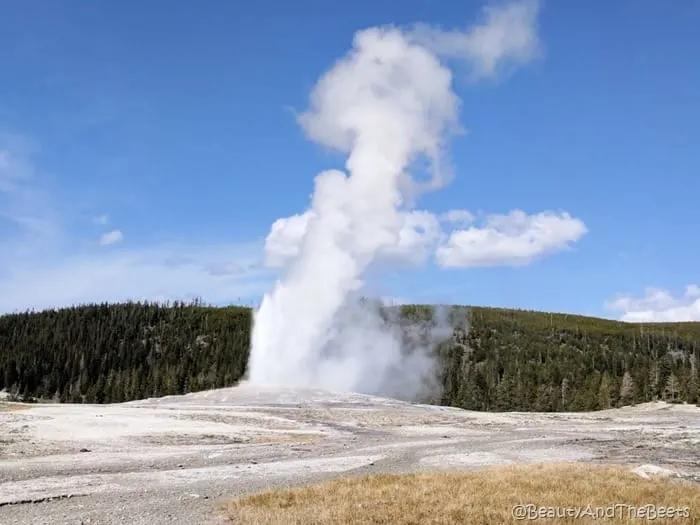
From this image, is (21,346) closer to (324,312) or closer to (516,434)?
(324,312)

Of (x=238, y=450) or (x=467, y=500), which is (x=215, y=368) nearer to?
(x=238, y=450)

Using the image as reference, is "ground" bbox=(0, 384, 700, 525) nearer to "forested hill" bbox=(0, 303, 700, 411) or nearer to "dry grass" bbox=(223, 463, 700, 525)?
"dry grass" bbox=(223, 463, 700, 525)

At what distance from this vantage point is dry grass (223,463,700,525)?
1531cm

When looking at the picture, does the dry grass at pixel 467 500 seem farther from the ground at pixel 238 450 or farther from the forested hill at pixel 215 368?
the forested hill at pixel 215 368

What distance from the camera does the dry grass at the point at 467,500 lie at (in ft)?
50.2

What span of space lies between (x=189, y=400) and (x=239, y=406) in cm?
1230

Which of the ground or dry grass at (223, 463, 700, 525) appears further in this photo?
the ground

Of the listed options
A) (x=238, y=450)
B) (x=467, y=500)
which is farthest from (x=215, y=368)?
(x=467, y=500)

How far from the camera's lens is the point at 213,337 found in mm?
192625

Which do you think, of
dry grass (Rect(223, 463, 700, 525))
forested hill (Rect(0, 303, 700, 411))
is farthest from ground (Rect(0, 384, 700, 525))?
forested hill (Rect(0, 303, 700, 411))

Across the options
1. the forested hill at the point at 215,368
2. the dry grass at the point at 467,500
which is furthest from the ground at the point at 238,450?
the forested hill at the point at 215,368

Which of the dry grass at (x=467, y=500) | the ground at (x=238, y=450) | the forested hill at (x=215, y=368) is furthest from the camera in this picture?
the forested hill at (x=215, y=368)

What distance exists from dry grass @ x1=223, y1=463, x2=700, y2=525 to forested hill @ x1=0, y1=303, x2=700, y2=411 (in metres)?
95.5

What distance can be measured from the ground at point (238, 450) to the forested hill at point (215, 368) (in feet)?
162
